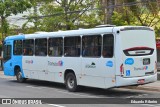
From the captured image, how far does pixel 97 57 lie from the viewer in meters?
16.2

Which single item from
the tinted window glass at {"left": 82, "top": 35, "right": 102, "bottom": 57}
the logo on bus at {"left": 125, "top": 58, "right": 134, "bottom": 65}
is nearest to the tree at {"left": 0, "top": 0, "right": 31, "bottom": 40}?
the tinted window glass at {"left": 82, "top": 35, "right": 102, "bottom": 57}

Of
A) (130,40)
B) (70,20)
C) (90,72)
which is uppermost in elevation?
(70,20)

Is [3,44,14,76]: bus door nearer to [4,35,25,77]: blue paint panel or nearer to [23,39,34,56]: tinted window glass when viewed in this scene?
[4,35,25,77]: blue paint panel

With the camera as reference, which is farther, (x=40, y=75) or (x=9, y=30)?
(x=9, y=30)

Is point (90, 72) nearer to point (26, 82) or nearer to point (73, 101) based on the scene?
point (73, 101)

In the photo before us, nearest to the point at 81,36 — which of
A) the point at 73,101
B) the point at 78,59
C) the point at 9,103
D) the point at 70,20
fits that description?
the point at 78,59

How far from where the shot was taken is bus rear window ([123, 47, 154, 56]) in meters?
15.4

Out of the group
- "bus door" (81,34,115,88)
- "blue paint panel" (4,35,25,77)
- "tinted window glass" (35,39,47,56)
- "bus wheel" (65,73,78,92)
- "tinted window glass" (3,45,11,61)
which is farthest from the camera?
"tinted window glass" (3,45,11,61)

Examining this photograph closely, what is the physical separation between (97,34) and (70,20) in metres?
17.8

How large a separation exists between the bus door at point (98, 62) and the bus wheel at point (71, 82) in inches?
26.2

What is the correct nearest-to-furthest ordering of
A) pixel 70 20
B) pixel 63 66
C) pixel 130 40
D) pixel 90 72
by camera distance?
pixel 130 40 < pixel 90 72 < pixel 63 66 < pixel 70 20

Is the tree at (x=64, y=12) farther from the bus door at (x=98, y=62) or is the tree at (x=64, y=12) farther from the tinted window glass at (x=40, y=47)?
the bus door at (x=98, y=62)

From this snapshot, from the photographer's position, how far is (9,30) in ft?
128

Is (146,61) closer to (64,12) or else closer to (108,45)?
(108,45)
